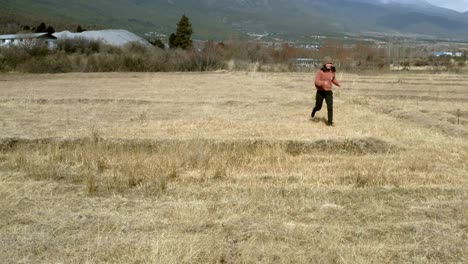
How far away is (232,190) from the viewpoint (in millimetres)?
7590

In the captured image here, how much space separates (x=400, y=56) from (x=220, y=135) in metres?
82.1

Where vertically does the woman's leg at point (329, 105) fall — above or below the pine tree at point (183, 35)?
below

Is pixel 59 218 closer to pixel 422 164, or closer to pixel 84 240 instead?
pixel 84 240

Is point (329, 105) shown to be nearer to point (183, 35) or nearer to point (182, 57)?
point (182, 57)

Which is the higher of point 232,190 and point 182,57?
point 182,57

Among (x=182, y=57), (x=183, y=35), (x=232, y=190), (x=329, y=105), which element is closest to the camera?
(x=232, y=190)

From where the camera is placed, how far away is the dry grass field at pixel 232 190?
5266 mm

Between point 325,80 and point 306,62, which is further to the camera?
point 306,62

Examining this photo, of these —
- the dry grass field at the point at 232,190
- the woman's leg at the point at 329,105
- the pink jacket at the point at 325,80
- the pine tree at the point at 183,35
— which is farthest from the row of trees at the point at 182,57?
the woman's leg at the point at 329,105

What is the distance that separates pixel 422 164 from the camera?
9.64m

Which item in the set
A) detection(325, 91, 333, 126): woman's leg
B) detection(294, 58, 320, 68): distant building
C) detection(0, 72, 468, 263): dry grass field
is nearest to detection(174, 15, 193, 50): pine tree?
detection(294, 58, 320, 68): distant building

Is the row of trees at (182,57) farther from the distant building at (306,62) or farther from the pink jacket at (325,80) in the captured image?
the pink jacket at (325,80)

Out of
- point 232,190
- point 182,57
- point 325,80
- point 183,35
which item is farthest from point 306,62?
point 232,190

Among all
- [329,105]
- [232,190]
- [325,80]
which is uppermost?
[325,80]
